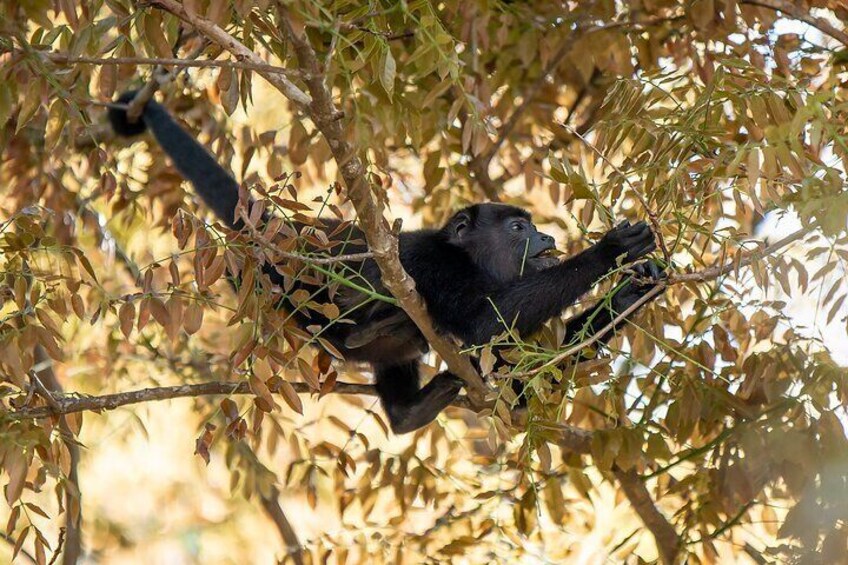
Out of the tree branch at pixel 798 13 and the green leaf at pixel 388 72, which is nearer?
the green leaf at pixel 388 72

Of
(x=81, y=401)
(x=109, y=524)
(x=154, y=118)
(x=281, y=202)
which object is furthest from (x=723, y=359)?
(x=109, y=524)

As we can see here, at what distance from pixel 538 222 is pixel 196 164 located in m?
1.54

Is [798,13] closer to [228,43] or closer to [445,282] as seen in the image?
[445,282]

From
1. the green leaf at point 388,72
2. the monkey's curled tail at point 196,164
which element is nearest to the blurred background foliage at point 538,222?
the green leaf at point 388,72

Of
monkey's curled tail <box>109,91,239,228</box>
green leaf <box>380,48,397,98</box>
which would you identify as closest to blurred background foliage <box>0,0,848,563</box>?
green leaf <box>380,48,397,98</box>

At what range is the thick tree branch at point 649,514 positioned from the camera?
3.80m

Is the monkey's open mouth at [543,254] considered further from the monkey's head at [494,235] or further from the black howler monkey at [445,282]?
the monkey's head at [494,235]

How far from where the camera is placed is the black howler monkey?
354cm

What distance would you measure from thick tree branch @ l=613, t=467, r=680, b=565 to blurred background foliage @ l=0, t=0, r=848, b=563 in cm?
2

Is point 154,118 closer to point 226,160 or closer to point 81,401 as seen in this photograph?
point 226,160

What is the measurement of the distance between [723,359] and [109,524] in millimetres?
4527

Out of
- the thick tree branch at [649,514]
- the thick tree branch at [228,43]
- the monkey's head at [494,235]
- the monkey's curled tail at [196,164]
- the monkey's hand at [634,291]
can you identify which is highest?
the monkey's curled tail at [196,164]

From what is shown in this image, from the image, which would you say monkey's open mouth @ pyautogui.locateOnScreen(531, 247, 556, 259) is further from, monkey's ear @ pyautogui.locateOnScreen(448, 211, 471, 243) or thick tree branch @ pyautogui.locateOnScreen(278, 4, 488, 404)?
thick tree branch @ pyautogui.locateOnScreen(278, 4, 488, 404)

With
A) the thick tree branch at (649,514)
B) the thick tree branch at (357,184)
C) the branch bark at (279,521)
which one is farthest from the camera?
the branch bark at (279,521)
